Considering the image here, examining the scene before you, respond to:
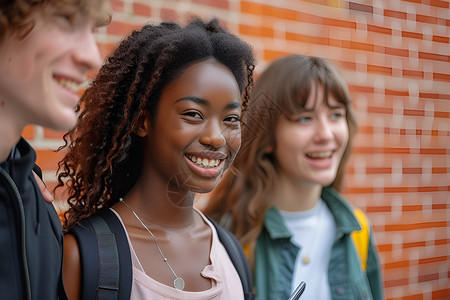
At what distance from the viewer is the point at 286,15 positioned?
3049mm

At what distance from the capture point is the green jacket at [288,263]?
6.79 ft

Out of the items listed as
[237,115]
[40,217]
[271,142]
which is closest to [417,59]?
[271,142]

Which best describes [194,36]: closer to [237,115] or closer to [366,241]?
[237,115]

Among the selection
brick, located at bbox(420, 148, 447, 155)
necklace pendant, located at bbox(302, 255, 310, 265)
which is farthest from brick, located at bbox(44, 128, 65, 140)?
brick, located at bbox(420, 148, 447, 155)

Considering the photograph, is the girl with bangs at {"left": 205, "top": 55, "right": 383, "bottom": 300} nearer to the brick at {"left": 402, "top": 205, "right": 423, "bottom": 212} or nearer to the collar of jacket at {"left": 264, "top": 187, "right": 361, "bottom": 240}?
the collar of jacket at {"left": 264, "top": 187, "right": 361, "bottom": 240}

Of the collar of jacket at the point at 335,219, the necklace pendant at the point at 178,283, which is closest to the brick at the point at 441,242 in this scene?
the collar of jacket at the point at 335,219

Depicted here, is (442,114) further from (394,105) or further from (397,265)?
(397,265)

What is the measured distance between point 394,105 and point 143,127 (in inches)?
107

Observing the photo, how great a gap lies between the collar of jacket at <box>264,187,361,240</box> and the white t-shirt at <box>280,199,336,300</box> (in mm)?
34

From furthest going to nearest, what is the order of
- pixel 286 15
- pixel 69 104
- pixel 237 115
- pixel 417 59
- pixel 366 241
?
pixel 417 59 < pixel 286 15 < pixel 366 241 < pixel 237 115 < pixel 69 104

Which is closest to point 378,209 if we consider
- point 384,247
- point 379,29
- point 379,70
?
point 384,247

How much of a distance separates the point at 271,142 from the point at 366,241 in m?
0.61

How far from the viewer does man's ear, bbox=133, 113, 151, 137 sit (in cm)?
133

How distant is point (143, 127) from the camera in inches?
52.7
